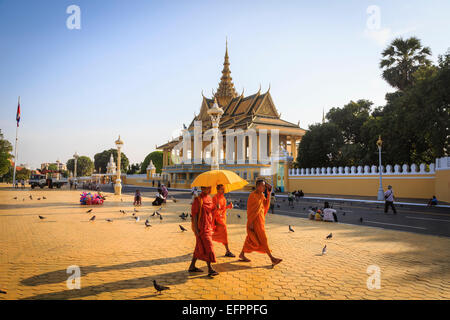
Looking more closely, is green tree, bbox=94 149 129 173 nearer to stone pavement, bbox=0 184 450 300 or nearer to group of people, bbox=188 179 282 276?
stone pavement, bbox=0 184 450 300

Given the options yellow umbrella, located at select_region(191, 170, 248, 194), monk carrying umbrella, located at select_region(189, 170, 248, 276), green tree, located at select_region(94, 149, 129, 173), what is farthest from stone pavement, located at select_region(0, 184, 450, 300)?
green tree, located at select_region(94, 149, 129, 173)

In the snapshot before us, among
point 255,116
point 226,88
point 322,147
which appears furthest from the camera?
point 226,88

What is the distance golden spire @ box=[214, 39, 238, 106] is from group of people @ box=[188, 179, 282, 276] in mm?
52847

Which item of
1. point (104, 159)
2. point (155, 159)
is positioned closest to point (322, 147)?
point (155, 159)

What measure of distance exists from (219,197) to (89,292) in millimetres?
2806

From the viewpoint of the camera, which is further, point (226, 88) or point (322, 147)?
point (226, 88)

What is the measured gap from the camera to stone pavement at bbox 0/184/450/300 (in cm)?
424

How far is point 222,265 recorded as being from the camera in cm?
563

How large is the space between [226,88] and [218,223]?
2165 inches

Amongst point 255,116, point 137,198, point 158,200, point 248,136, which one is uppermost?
point 255,116
